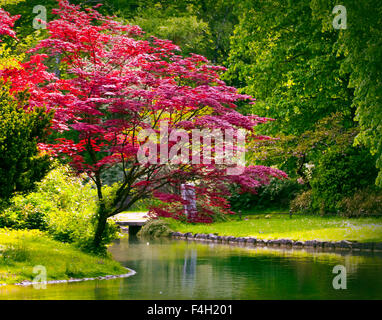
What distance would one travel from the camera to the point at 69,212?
16703 mm

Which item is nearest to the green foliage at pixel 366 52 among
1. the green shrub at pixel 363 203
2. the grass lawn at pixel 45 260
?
the grass lawn at pixel 45 260

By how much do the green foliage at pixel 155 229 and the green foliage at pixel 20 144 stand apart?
13736 millimetres

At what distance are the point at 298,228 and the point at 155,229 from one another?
6.73 m

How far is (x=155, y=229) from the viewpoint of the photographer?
27.8 meters

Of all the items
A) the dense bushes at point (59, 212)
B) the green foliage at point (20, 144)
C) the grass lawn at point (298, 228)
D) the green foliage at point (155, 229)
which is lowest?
the green foliage at point (155, 229)

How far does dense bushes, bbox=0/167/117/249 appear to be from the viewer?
51.8 feet

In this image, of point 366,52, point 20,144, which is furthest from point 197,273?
point 366,52

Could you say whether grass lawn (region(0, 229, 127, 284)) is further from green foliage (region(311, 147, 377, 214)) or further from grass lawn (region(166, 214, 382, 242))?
green foliage (region(311, 147, 377, 214))

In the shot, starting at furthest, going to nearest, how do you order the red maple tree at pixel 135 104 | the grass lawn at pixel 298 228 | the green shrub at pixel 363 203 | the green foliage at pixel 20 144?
the green shrub at pixel 363 203
the grass lawn at pixel 298 228
the red maple tree at pixel 135 104
the green foliage at pixel 20 144

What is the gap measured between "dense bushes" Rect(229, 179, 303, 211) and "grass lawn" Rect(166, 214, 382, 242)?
7.50ft

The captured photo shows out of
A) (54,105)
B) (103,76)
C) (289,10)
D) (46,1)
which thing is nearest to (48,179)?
(54,105)

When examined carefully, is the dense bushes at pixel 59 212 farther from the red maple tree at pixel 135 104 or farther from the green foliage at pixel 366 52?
the green foliage at pixel 366 52

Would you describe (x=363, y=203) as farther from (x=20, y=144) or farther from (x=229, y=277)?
(x=20, y=144)

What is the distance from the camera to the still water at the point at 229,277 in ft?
38.2
